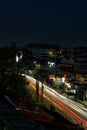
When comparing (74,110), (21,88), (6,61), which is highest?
(6,61)

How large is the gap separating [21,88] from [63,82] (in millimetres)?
17576

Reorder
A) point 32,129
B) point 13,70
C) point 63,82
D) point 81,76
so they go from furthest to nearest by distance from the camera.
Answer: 1. point 81,76
2. point 63,82
3. point 13,70
4. point 32,129

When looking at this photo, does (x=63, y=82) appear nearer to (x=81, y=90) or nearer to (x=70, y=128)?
(x=81, y=90)

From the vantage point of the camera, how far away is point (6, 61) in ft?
114

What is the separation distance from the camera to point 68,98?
127 ft

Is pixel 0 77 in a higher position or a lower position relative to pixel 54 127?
higher

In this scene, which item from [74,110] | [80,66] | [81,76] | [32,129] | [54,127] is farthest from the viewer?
[80,66]

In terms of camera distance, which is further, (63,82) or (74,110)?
(63,82)

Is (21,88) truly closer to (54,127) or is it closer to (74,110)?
(74,110)

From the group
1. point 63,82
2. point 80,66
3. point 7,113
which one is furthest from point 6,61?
point 80,66


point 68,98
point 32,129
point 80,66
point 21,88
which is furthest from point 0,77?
point 80,66

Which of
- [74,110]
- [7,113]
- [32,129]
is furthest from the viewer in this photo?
[74,110]

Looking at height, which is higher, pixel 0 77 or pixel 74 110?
pixel 0 77

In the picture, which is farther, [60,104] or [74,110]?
[60,104]
